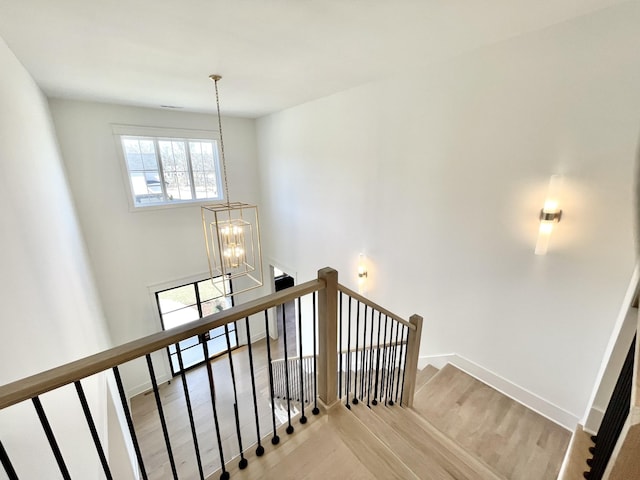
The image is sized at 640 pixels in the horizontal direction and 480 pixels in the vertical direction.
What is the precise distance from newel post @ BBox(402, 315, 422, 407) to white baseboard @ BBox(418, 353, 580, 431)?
0.76 metres

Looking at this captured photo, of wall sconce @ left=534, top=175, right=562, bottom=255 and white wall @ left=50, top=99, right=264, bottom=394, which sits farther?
white wall @ left=50, top=99, right=264, bottom=394

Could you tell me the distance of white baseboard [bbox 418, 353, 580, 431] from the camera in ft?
7.63

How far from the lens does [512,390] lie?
259 centimetres

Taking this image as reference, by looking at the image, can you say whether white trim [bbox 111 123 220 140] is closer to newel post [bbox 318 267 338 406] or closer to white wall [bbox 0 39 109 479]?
white wall [bbox 0 39 109 479]

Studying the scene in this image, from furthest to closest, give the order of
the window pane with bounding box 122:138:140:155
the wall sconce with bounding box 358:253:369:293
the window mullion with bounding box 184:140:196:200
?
the window mullion with bounding box 184:140:196:200 < the window pane with bounding box 122:138:140:155 < the wall sconce with bounding box 358:253:369:293

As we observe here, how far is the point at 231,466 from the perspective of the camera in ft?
4.77

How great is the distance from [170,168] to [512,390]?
5.97 meters

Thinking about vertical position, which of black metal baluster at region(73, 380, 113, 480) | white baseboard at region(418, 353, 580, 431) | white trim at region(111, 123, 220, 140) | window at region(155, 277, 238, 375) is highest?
white trim at region(111, 123, 220, 140)

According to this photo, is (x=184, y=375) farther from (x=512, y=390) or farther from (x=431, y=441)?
(x=512, y=390)

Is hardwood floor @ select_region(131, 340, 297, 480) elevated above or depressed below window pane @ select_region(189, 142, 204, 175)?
below

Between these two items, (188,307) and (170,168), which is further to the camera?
(188,307)

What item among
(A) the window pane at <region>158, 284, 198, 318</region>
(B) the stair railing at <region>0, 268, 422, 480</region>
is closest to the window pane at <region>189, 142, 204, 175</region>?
(A) the window pane at <region>158, 284, 198, 318</region>

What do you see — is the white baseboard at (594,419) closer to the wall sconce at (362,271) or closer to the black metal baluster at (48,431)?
the wall sconce at (362,271)

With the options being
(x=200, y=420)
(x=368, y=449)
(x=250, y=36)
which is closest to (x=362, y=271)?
(x=368, y=449)
